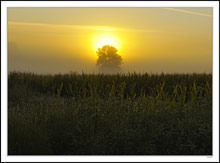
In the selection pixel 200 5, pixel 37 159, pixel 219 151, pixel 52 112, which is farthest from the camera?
pixel 52 112

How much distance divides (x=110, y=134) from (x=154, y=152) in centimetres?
83

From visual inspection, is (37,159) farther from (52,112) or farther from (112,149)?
(52,112)

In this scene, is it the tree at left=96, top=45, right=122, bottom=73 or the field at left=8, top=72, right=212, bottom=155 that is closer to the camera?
the field at left=8, top=72, right=212, bottom=155

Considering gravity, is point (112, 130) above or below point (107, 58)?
below

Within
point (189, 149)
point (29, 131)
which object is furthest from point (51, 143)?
point (189, 149)

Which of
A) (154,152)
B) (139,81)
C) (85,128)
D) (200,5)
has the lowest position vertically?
(154,152)

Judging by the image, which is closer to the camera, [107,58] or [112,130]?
[112,130]

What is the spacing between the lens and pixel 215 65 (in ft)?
15.9

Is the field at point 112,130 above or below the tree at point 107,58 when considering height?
below

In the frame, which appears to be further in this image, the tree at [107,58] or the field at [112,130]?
the tree at [107,58]

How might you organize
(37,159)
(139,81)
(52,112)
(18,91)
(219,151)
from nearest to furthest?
(37,159) < (219,151) < (52,112) < (18,91) < (139,81)

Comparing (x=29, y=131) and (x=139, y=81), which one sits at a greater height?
(x=139, y=81)

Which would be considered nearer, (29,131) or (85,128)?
(29,131)

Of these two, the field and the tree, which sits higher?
the tree
